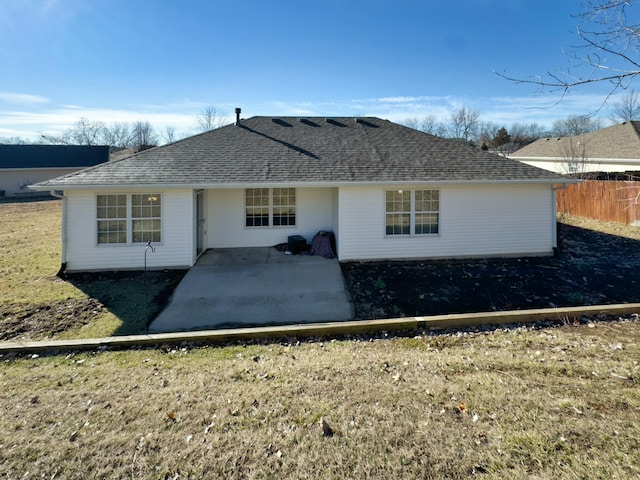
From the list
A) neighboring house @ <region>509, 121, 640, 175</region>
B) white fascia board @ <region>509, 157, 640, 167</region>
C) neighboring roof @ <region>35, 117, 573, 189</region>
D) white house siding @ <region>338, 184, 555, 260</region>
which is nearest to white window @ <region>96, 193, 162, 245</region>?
neighboring roof @ <region>35, 117, 573, 189</region>

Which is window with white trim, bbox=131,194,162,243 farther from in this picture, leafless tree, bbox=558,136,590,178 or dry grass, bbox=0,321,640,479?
leafless tree, bbox=558,136,590,178

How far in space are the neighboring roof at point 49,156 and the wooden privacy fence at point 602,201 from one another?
4339 cm

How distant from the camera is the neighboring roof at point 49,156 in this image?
3581 cm

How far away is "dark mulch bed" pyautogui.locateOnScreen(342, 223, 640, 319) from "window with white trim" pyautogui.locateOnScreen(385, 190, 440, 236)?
1.12 m

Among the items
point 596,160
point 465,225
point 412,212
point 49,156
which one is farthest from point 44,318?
point 49,156

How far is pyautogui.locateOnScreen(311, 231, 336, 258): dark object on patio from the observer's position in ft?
36.4

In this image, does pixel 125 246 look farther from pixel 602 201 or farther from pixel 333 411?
pixel 602 201

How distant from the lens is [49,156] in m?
37.0

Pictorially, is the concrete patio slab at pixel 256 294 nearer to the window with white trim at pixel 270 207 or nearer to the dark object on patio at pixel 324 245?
the dark object on patio at pixel 324 245

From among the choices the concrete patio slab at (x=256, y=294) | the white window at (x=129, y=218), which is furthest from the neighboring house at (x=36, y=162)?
the concrete patio slab at (x=256, y=294)

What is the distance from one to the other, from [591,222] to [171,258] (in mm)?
18788

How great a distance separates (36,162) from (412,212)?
4247 centimetres

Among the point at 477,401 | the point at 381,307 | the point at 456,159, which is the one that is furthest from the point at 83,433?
the point at 456,159

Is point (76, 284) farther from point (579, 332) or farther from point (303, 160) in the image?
point (579, 332)
